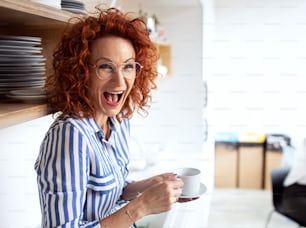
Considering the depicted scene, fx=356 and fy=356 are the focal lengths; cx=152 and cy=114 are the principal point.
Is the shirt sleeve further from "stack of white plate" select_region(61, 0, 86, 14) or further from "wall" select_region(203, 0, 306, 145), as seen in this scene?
"wall" select_region(203, 0, 306, 145)

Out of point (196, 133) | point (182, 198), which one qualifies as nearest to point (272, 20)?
point (196, 133)

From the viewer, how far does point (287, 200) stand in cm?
195

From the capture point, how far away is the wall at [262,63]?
154 cm

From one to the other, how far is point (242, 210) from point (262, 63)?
117 centimetres

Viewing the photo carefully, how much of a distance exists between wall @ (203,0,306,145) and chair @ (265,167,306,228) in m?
0.24

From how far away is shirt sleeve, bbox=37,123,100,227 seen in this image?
0.62m

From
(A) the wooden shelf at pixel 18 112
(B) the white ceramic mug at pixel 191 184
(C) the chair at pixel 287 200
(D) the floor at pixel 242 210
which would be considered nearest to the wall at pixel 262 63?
(C) the chair at pixel 287 200

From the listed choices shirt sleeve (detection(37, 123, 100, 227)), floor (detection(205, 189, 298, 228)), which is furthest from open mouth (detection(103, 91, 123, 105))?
floor (detection(205, 189, 298, 228))

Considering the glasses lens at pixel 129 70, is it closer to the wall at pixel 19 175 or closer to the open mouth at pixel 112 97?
the open mouth at pixel 112 97

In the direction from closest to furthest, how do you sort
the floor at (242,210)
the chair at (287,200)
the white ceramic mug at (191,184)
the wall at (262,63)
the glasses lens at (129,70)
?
the glasses lens at (129,70)
the white ceramic mug at (191,184)
the wall at (262,63)
the chair at (287,200)
the floor at (242,210)

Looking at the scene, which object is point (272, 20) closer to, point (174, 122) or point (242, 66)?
point (242, 66)

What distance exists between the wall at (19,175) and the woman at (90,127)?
0.92 ft

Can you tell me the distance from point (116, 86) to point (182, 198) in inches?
13.1

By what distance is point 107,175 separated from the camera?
2.41 ft
